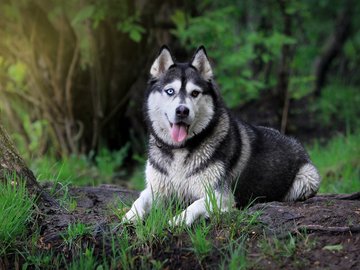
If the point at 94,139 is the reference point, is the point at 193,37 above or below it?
above

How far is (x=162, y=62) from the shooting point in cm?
522

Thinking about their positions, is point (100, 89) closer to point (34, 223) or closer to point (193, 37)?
point (193, 37)

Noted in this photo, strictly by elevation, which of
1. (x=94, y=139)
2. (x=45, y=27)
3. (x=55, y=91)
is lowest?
(x=94, y=139)

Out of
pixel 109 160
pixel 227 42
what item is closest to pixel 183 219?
pixel 109 160

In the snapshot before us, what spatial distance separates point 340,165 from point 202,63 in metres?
3.78

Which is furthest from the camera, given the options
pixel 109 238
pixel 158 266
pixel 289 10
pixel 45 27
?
pixel 289 10

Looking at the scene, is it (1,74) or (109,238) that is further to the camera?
(1,74)

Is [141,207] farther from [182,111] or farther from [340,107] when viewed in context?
[340,107]

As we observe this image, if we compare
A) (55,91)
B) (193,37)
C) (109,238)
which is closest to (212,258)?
(109,238)

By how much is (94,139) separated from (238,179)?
4831mm

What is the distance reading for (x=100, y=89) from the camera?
31.1 ft

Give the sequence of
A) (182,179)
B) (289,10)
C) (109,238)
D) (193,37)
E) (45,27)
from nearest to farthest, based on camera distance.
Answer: (109,238) → (182,179) → (193,37) → (45,27) → (289,10)

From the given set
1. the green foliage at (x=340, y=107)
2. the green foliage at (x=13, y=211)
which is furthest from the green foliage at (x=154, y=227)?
the green foliage at (x=340, y=107)

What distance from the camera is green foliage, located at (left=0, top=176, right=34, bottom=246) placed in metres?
4.17
